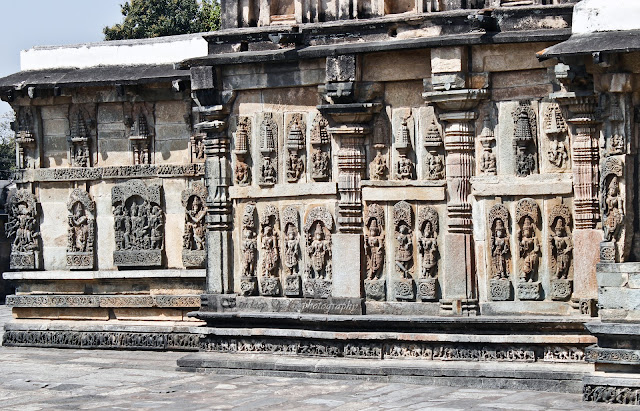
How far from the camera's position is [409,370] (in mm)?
16125

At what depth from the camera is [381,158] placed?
16891 millimetres

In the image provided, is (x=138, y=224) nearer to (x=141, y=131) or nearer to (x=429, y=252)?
(x=141, y=131)

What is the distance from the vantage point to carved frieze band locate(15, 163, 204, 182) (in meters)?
20.2

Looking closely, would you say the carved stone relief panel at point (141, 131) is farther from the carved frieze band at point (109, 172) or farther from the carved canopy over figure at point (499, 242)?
the carved canopy over figure at point (499, 242)

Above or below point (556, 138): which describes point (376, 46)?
above

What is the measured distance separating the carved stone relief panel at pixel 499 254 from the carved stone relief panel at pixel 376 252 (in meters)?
1.44

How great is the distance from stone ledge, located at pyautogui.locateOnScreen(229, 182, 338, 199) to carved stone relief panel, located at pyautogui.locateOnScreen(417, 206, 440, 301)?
1280 millimetres

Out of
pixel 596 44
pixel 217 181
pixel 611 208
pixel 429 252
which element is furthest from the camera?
pixel 217 181

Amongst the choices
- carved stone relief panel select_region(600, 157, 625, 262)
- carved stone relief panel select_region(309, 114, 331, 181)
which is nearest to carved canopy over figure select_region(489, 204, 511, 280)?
carved stone relief panel select_region(600, 157, 625, 262)

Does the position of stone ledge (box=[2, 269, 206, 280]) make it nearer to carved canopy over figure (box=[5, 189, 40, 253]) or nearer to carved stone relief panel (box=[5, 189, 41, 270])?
carved stone relief panel (box=[5, 189, 41, 270])

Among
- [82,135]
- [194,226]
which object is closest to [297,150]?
[194,226]

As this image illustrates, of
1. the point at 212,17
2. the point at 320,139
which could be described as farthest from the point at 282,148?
the point at 212,17

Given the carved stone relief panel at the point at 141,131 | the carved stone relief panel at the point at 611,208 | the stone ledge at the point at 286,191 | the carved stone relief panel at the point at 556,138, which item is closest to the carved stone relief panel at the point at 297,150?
the stone ledge at the point at 286,191

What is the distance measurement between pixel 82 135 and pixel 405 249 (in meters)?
6.32
